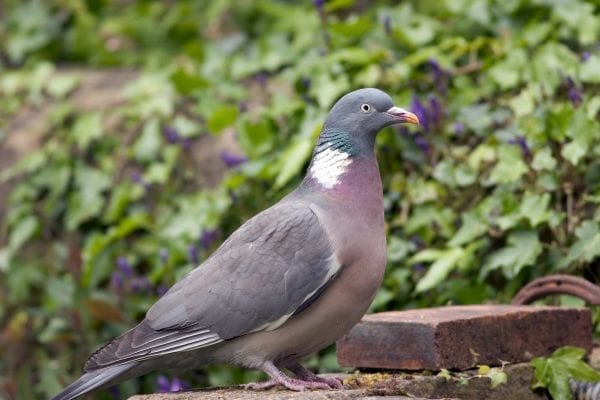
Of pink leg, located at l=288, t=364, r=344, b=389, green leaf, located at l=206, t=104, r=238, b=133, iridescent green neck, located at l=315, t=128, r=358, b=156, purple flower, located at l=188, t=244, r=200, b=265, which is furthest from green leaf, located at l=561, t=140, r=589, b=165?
green leaf, located at l=206, t=104, r=238, b=133

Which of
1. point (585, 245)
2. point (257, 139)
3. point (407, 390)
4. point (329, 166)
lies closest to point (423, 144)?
point (257, 139)

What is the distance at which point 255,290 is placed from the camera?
11.3ft

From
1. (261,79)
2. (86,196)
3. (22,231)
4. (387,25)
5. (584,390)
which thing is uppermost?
(387,25)

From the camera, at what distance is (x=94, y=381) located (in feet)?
11.5

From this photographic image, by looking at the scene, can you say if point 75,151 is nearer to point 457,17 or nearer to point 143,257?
point 143,257

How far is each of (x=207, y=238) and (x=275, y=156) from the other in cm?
61

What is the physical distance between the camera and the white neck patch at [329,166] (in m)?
3.54

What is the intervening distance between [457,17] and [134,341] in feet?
10.8

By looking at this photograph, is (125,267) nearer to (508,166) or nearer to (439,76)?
(439,76)

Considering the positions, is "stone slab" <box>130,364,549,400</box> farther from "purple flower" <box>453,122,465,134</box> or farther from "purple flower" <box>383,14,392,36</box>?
"purple flower" <box>383,14,392,36</box>

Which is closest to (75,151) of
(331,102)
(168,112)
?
(168,112)

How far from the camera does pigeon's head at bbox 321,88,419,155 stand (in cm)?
359

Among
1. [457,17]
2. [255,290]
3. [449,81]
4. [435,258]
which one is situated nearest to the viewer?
[255,290]

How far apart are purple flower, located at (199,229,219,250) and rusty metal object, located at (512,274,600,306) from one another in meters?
1.96
